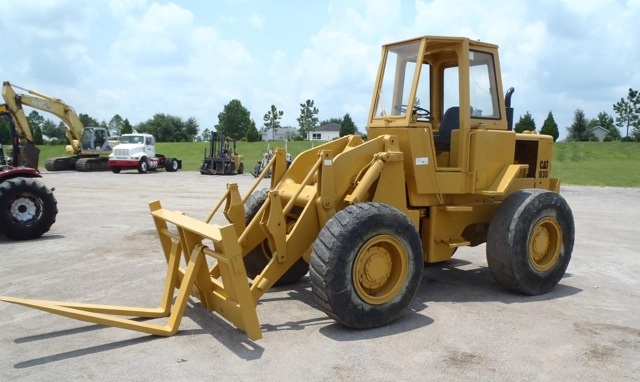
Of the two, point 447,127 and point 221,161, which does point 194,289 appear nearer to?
point 447,127

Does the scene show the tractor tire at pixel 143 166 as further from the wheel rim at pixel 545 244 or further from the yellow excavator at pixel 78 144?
the wheel rim at pixel 545 244

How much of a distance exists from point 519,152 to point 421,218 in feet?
6.31

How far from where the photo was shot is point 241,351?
4719 mm

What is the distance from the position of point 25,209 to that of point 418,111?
24.9ft

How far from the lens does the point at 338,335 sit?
5125mm

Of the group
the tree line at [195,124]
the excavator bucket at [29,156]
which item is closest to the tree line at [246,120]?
the tree line at [195,124]

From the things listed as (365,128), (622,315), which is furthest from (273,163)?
(622,315)

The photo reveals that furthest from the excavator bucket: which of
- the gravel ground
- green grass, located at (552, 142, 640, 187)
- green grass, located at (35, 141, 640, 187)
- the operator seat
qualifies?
green grass, located at (552, 142, 640, 187)

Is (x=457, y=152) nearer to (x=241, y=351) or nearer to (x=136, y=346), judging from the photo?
(x=241, y=351)

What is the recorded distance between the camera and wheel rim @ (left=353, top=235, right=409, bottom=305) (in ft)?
17.4

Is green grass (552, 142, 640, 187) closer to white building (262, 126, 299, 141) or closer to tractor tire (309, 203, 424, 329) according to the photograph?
tractor tire (309, 203, 424, 329)

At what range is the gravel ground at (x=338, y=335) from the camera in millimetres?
4352

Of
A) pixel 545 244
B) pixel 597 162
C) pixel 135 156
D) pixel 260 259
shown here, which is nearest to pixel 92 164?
pixel 135 156

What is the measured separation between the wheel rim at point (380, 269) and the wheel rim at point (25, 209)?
751cm
